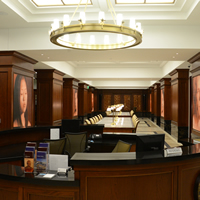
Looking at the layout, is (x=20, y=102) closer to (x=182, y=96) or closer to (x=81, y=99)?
(x=182, y=96)

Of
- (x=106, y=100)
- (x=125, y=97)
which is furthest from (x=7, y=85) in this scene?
(x=125, y=97)

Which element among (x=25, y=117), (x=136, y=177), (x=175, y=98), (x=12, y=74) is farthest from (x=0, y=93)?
(x=175, y=98)

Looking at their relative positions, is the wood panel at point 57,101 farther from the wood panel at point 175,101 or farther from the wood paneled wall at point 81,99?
the wood paneled wall at point 81,99

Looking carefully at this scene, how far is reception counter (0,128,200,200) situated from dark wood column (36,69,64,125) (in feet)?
24.6

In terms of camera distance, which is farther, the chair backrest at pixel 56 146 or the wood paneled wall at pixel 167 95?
the wood paneled wall at pixel 167 95

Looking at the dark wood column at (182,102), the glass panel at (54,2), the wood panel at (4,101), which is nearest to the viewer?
the glass panel at (54,2)

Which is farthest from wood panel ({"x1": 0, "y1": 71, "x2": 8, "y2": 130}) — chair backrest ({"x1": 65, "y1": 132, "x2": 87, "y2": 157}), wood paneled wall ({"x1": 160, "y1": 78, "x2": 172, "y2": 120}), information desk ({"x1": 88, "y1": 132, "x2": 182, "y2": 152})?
wood paneled wall ({"x1": 160, "y1": 78, "x2": 172, "y2": 120})

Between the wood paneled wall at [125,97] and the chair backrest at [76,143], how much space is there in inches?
889

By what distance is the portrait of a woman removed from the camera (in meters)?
6.87

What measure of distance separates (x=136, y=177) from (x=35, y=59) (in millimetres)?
6212

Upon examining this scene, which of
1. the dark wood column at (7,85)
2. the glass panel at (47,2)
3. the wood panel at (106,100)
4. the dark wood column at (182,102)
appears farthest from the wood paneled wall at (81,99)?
the glass panel at (47,2)

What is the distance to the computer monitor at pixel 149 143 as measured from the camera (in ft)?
9.68

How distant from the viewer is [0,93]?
21.8 ft

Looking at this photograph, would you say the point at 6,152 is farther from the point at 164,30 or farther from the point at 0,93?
the point at 164,30
